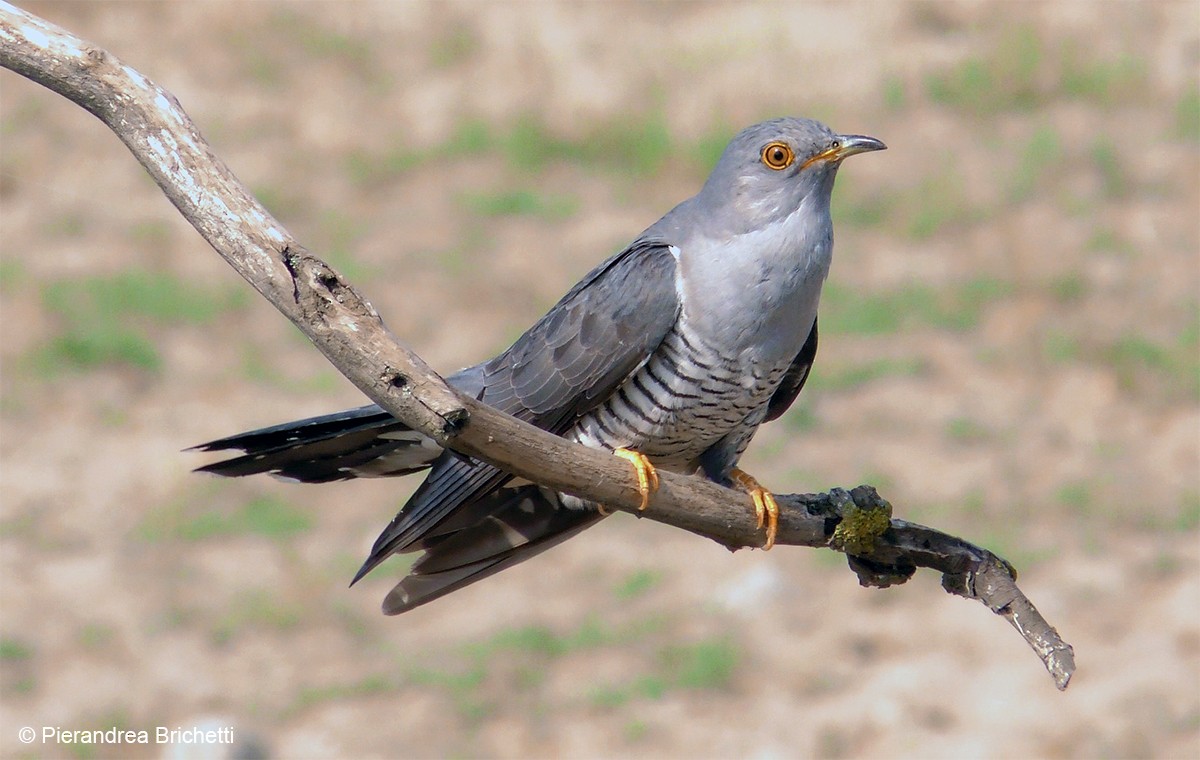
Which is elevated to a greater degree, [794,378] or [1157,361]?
[1157,361]

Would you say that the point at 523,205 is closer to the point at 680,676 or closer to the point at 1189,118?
the point at 680,676

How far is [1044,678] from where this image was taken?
674 centimetres

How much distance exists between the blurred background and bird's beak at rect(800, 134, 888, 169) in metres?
3.41

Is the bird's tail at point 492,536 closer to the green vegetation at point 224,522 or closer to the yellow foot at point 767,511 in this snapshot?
the yellow foot at point 767,511

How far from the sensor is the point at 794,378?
455 centimetres

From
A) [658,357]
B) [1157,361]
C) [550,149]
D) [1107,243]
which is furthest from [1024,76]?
[658,357]

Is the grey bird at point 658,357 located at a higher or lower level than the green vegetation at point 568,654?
lower

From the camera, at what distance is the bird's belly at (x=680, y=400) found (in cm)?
399

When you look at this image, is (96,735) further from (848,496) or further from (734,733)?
(848,496)

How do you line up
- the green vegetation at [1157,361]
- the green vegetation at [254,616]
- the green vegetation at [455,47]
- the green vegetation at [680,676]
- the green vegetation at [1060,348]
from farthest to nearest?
the green vegetation at [455,47] < the green vegetation at [1060,348] < the green vegetation at [1157,361] < the green vegetation at [254,616] < the green vegetation at [680,676]

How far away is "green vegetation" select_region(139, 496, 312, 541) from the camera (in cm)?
806

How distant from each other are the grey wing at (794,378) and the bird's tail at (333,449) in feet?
3.55

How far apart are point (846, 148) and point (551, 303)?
18.7 feet

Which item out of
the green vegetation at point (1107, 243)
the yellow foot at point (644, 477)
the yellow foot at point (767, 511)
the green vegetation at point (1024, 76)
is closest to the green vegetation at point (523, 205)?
the green vegetation at point (1024, 76)
